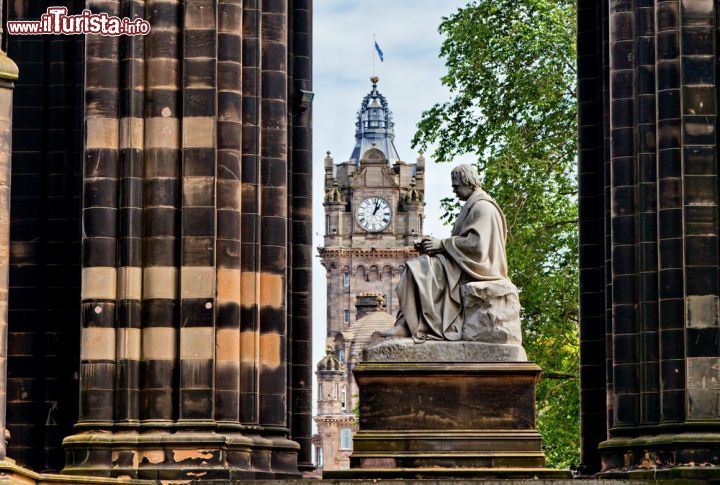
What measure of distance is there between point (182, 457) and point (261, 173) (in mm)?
4709

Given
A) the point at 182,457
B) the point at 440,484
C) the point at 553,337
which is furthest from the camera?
the point at 553,337

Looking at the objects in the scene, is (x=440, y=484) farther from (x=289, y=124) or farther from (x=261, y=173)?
(x=289, y=124)

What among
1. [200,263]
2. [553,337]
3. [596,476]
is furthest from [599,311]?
[553,337]

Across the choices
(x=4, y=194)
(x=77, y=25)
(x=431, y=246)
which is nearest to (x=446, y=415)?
(x=431, y=246)

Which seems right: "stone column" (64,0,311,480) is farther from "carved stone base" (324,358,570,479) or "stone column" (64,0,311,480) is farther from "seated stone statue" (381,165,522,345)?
"seated stone statue" (381,165,522,345)

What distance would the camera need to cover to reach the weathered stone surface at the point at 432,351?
111 ft

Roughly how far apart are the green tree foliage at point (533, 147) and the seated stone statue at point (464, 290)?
A: 732 inches

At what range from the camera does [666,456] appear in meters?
34.6

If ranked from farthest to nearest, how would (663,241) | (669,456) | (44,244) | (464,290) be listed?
(44,244) < (663,241) < (669,456) < (464,290)

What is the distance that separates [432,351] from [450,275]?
1.15 meters

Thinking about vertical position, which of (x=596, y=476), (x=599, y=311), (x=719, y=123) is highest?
(x=719, y=123)

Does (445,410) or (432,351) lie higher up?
(432,351)

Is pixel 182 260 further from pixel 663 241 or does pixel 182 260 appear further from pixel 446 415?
pixel 663 241

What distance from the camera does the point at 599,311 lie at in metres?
39.5
